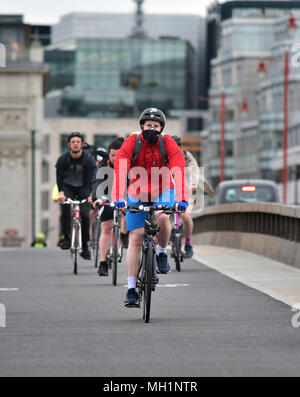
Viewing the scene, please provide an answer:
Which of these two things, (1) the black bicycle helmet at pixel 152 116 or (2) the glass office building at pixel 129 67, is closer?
(1) the black bicycle helmet at pixel 152 116

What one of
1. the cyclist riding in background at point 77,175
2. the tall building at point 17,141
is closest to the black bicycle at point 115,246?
the cyclist riding in background at point 77,175

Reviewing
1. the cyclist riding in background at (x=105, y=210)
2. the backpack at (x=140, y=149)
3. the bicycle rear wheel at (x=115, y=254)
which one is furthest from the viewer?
the cyclist riding in background at (x=105, y=210)

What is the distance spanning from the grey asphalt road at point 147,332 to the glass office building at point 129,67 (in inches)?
5101

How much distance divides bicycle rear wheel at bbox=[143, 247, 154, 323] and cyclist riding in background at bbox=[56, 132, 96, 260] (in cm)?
634

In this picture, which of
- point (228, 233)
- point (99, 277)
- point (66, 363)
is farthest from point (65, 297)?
point (228, 233)

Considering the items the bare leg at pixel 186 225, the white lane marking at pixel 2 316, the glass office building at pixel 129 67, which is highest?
the glass office building at pixel 129 67

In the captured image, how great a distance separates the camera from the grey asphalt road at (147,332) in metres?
8.38

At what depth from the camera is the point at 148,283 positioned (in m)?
11.3

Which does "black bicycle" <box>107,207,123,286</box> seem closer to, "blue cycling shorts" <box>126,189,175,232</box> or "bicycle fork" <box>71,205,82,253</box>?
"bicycle fork" <box>71,205,82,253</box>

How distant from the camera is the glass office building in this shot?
14938 centimetres

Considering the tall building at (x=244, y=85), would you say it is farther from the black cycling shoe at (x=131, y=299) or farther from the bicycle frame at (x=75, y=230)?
the black cycling shoe at (x=131, y=299)

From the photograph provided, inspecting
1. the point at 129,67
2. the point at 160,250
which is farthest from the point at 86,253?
the point at 129,67

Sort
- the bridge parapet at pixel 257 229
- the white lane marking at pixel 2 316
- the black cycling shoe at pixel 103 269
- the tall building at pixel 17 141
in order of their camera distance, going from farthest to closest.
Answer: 1. the tall building at pixel 17 141
2. the bridge parapet at pixel 257 229
3. the black cycling shoe at pixel 103 269
4. the white lane marking at pixel 2 316
